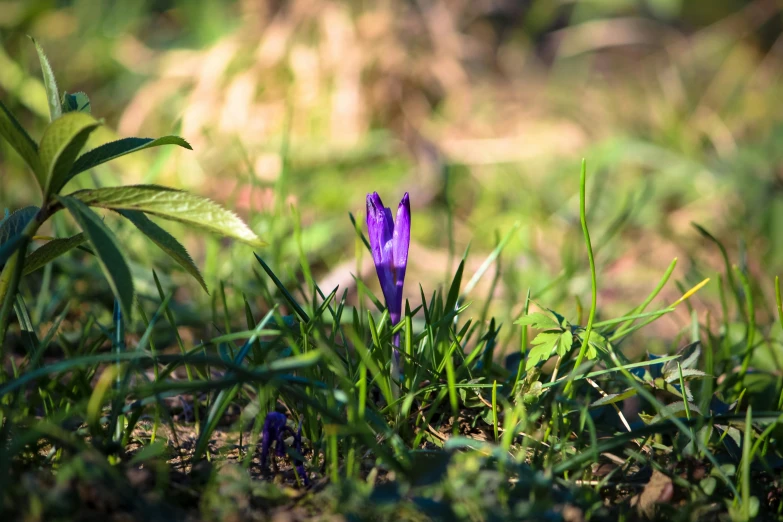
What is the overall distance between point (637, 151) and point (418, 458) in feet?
10.4

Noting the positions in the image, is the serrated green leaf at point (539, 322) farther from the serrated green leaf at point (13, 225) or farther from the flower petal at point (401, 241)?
the serrated green leaf at point (13, 225)

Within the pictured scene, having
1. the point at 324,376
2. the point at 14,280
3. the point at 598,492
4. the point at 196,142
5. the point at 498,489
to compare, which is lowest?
the point at 598,492

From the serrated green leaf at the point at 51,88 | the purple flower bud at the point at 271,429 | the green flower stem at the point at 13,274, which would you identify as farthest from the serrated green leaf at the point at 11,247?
the purple flower bud at the point at 271,429

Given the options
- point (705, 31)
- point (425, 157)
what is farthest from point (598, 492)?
point (705, 31)

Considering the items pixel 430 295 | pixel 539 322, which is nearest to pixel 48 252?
pixel 539 322

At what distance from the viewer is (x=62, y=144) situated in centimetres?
105

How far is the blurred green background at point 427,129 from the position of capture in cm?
318

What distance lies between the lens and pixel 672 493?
1.12m

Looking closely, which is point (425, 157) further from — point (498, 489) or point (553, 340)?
point (498, 489)

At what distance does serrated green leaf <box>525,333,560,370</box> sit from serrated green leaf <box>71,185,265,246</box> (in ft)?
1.84

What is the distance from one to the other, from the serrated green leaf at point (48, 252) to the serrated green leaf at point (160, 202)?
0.43 ft

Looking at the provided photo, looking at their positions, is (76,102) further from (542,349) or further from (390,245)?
(542,349)

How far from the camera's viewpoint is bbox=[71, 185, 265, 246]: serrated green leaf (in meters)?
1.10

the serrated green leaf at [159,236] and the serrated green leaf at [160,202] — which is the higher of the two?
the serrated green leaf at [160,202]
